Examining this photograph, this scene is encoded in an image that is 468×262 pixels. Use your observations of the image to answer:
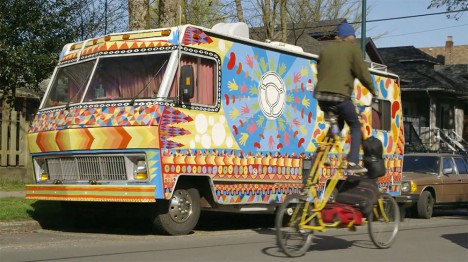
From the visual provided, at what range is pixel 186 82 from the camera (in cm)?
1095

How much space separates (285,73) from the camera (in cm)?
1310

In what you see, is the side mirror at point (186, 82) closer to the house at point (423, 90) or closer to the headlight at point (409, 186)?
the headlight at point (409, 186)

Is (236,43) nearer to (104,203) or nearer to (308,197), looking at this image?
(104,203)

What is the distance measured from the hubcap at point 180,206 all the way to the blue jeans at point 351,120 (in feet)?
12.4

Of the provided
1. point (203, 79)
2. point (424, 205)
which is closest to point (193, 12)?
point (424, 205)

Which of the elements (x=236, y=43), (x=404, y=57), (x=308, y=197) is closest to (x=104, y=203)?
(x=236, y=43)

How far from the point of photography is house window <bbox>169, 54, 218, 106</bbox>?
11383mm

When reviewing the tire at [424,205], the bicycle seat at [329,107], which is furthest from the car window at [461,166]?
the bicycle seat at [329,107]

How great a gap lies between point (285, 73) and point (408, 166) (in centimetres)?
654

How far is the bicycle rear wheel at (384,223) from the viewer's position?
847cm

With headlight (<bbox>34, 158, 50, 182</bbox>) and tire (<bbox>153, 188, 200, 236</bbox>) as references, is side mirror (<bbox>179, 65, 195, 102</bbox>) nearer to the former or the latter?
tire (<bbox>153, 188, 200, 236</bbox>)

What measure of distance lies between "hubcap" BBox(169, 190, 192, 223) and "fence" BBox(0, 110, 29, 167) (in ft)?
33.0

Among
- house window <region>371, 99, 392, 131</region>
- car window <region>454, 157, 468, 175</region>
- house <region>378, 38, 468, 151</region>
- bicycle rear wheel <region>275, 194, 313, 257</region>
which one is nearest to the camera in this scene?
bicycle rear wheel <region>275, 194, 313, 257</region>

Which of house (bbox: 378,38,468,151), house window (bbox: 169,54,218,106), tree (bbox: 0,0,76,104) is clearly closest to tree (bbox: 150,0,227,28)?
tree (bbox: 0,0,76,104)
